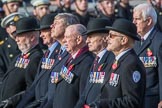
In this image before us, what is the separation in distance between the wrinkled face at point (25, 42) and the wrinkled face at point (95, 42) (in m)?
1.78

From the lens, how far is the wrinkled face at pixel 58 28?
982 centimetres

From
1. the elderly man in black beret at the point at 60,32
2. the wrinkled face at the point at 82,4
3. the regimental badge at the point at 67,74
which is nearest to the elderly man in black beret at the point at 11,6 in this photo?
the wrinkled face at the point at 82,4

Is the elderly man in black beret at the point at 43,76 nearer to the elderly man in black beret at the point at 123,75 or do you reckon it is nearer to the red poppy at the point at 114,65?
the elderly man in black beret at the point at 123,75

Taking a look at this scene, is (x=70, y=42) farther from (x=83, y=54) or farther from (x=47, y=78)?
(x=47, y=78)

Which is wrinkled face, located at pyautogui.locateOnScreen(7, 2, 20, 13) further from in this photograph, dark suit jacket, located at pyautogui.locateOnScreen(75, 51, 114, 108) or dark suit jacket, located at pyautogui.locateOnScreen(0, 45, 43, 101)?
dark suit jacket, located at pyautogui.locateOnScreen(75, 51, 114, 108)

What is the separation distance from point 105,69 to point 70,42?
74 centimetres

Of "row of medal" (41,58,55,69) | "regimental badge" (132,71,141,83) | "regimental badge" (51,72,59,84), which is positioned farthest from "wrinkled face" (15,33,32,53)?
"regimental badge" (132,71,141,83)

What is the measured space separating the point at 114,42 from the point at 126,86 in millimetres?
517

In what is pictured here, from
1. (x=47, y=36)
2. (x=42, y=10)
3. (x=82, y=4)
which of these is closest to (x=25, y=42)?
(x=47, y=36)

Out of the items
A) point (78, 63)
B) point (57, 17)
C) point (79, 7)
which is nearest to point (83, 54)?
point (78, 63)

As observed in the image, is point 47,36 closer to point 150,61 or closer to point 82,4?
point 150,61

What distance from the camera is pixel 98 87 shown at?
8672 millimetres

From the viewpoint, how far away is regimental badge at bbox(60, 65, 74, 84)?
907 centimetres

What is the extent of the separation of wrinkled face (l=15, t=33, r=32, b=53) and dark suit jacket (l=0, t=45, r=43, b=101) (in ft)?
0.24
